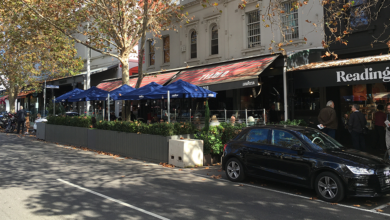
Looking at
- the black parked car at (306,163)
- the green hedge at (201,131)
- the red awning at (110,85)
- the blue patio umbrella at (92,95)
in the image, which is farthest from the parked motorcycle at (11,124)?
the black parked car at (306,163)

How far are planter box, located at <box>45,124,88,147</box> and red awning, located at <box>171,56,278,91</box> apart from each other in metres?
6.09

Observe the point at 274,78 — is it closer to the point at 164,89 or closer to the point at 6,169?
the point at 164,89

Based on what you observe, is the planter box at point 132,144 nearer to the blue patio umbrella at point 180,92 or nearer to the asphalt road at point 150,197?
the asphalt road at point 150,197

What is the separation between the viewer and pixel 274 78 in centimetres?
1490

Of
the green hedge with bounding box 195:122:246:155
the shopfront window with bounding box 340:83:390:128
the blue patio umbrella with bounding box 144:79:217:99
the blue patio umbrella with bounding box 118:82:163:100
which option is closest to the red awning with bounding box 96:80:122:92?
the blue patio umbrella with bounding box 118:82:163:100

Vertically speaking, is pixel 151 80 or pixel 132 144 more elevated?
pixel 151 80

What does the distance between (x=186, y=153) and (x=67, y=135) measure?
904 cm

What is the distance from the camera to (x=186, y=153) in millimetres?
9852

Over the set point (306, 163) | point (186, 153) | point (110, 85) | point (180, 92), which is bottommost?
point (186, 153)

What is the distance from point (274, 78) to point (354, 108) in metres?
5.66

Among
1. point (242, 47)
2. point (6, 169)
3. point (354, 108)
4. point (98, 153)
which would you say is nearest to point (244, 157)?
point (354, 108)

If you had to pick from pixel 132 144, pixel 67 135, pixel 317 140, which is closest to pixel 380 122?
pixel 317 140

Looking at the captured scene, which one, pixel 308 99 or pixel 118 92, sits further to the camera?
pixel 118 92

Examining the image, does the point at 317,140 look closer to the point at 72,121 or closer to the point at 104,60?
the point at 72,121
